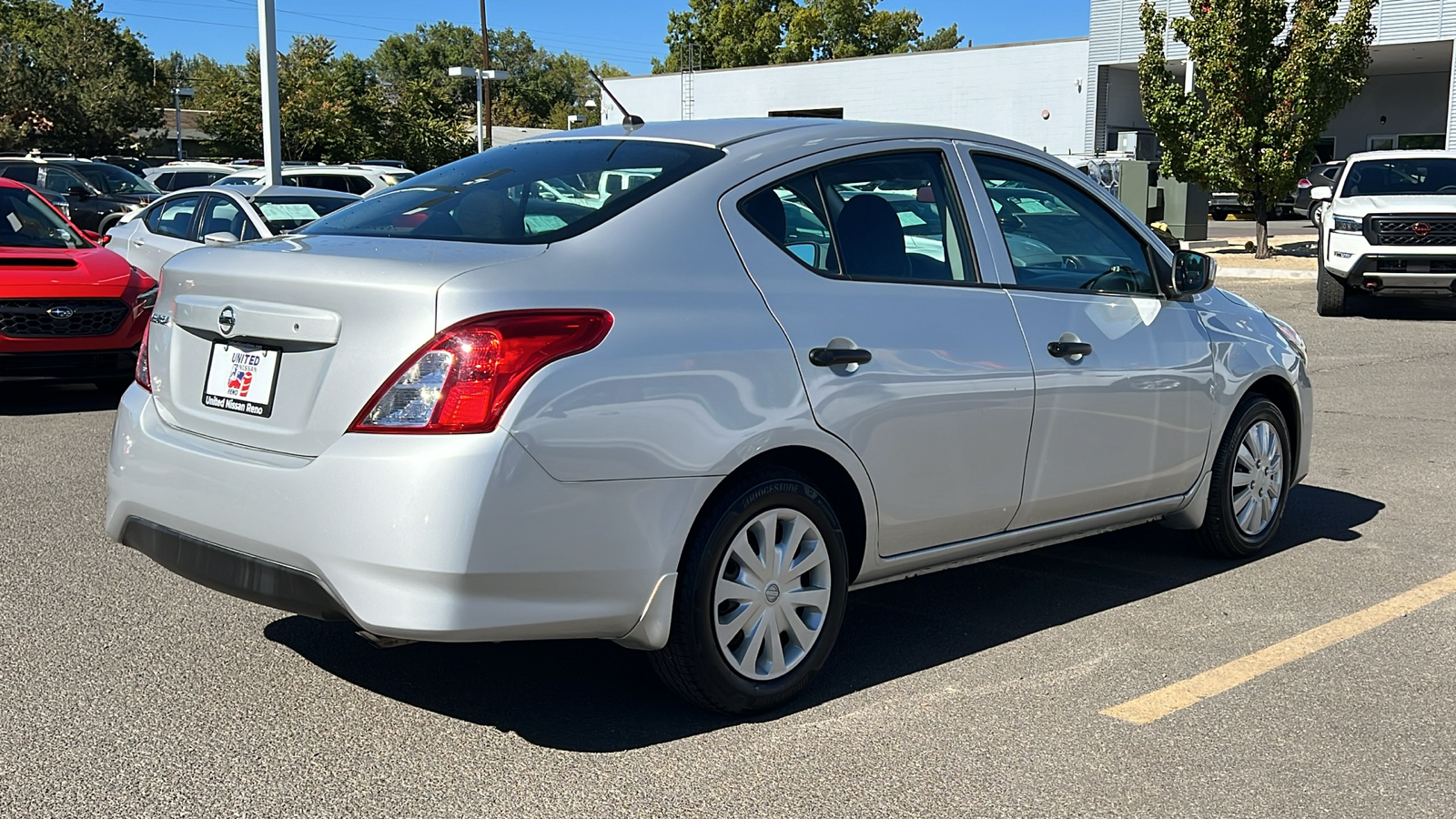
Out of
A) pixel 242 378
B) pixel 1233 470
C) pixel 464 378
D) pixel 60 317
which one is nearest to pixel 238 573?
pixel 242 378

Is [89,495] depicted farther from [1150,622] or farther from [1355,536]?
[1355,536]

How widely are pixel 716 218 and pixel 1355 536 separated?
148 inches

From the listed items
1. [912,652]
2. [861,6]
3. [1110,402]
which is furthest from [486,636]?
[861,6]

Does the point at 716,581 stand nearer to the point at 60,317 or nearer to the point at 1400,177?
the point at 60,317

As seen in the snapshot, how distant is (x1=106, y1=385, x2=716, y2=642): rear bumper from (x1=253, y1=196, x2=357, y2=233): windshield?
30.8ft

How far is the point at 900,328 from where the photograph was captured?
4312mm

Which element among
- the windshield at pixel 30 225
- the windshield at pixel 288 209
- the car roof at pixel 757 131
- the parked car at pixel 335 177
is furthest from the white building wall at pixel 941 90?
the car roof at pixel 757 131

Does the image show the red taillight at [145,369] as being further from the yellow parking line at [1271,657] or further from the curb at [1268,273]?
the curb at [1268,273]

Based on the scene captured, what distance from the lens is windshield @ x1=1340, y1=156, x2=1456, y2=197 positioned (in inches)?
683

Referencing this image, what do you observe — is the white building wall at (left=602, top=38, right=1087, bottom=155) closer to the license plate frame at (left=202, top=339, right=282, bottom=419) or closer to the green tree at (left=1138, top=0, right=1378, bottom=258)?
the green tree at (left=1138, top=0, right=1378, bottom=258)

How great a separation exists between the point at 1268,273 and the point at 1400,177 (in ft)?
14.3

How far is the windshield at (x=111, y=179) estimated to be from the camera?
27.1 m

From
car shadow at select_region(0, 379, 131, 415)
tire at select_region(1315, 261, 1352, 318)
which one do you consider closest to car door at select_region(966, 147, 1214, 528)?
car shadow at select_region(0, 379, 131, 415)

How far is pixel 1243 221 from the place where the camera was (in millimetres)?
42938
